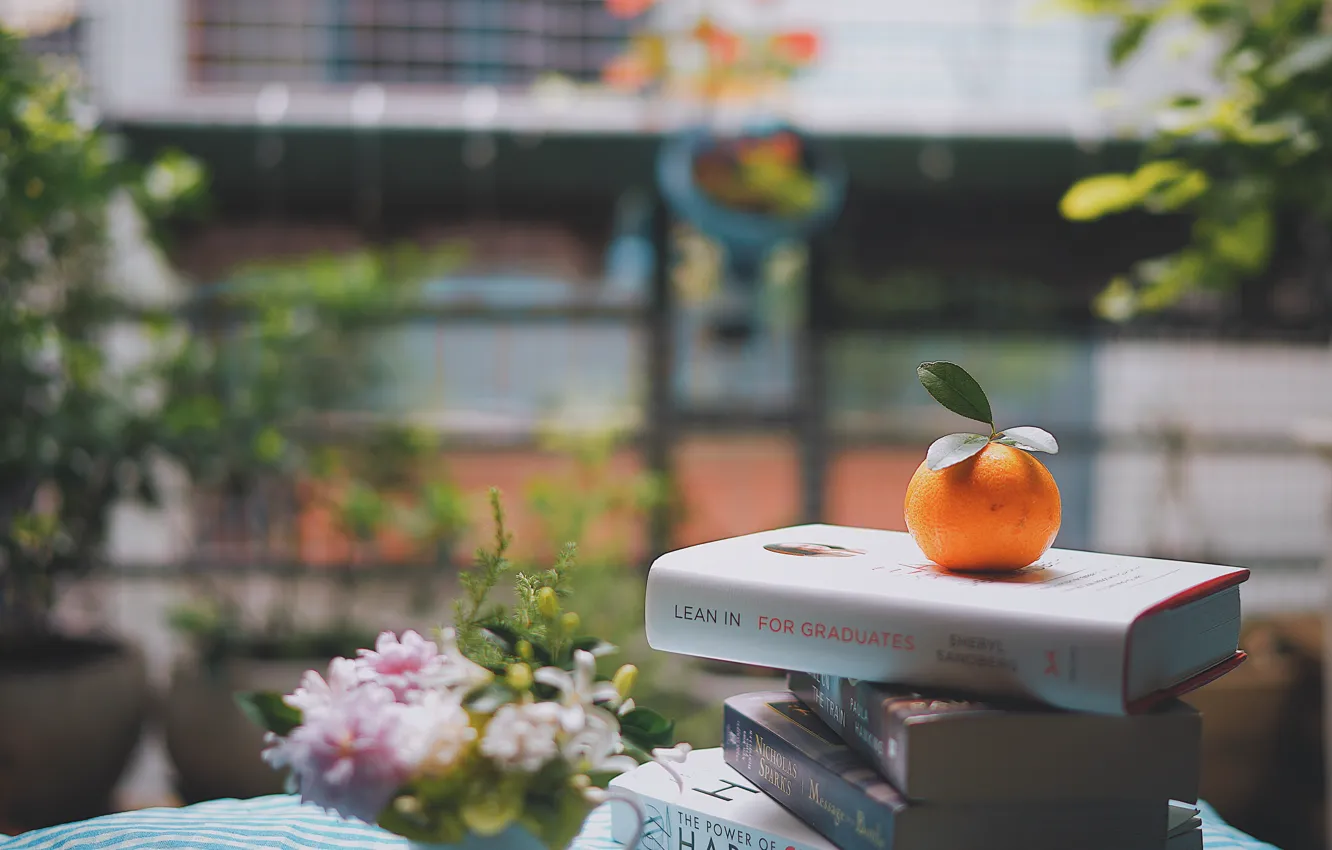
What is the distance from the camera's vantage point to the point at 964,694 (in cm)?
64

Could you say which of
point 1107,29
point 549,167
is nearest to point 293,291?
point 549,167

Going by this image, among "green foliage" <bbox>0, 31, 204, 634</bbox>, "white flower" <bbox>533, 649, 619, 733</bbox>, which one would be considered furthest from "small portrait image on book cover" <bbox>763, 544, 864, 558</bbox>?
"green foliage" <bbox>0, 31, 204, 634</bbox>

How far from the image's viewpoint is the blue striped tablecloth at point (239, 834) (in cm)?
79

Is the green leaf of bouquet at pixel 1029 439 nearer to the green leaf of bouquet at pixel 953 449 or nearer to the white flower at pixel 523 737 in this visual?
the green leaf of bouquet at pixel 953 449

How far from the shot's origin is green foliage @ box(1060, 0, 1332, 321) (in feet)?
4.14

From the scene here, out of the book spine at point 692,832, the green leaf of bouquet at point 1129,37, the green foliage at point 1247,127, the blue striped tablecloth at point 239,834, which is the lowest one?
the blue striped tablecloth at point 239,834

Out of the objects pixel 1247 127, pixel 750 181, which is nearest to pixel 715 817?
pixel 1247 127

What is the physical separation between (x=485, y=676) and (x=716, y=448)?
232 cm

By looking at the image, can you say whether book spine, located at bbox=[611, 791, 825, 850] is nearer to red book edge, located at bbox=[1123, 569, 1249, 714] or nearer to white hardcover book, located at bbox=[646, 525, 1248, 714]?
white hardcover book, located at bbox=[646, 525, 1248, 714]

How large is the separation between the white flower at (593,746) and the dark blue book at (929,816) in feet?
0.52

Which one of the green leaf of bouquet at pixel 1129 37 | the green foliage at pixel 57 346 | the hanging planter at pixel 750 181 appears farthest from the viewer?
the hanging planter at pixel 750 181

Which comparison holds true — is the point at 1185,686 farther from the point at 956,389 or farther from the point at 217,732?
the point at 217,732

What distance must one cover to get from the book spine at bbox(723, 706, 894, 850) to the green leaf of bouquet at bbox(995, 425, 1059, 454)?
255 millimetres

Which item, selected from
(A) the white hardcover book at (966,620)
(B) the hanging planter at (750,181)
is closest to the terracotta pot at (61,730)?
(B) the hanging planter at (750,181)
